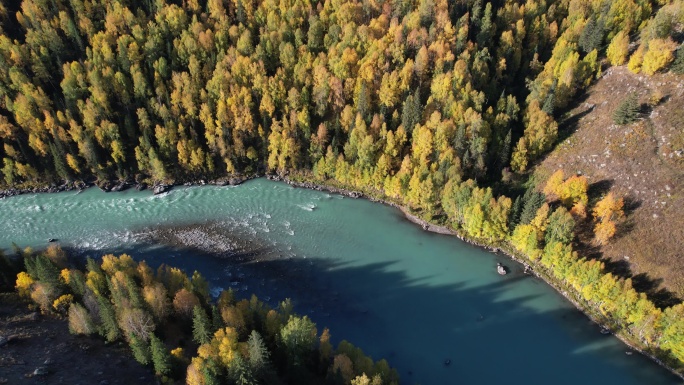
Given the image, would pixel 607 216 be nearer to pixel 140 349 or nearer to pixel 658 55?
pixel 658 55

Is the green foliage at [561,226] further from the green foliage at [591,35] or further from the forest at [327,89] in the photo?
the green foliage at [591,35]

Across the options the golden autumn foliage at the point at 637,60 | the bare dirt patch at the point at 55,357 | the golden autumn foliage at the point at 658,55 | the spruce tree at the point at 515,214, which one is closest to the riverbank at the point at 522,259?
the spruce tree at the point at 515,214

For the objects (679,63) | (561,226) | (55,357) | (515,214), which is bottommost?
(55,357)

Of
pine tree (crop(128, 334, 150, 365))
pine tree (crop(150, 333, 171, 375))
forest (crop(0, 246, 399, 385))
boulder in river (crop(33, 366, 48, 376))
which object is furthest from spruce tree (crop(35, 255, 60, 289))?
pine tree (crop(150, 333, 171, 375))

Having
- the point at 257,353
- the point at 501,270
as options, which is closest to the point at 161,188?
the point at 257,353

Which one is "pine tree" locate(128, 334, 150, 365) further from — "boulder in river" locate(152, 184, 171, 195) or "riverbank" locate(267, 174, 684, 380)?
"riverbank" locate(267, 174, 684, 380)

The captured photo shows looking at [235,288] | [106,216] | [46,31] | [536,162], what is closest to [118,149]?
[106,216]
